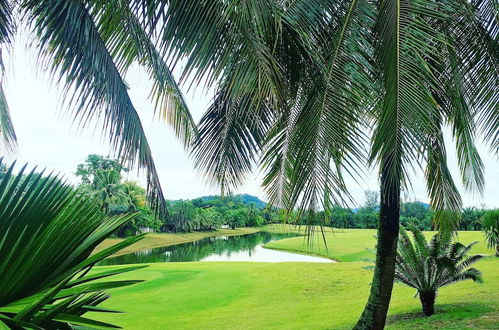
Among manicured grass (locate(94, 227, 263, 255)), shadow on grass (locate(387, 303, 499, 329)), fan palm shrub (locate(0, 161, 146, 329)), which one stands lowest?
shadow on grass (locate(387, 303, 499, 329))

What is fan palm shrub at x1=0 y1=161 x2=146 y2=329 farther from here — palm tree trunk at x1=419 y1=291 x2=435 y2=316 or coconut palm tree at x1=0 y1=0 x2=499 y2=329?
palm tree trunk at x1=419 y1=291 x2=435 y2=316

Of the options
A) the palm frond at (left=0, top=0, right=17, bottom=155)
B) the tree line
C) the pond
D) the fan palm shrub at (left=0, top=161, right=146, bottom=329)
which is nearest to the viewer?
the fan palm shrub at (left=0, top=161, right=146, bottom=329)

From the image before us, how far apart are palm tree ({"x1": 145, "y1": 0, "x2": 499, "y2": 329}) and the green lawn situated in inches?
79.9

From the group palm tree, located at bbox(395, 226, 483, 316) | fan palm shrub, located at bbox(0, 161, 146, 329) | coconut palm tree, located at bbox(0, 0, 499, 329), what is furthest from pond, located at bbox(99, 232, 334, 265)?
fan palm shrub, located at bbox(0, 161, 146, 329)

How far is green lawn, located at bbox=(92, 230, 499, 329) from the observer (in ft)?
22.5

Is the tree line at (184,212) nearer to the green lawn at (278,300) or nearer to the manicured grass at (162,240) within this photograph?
the manicured grass at (162,240)

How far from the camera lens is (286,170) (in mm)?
4191

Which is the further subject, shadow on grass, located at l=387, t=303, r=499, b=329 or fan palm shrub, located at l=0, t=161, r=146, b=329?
shadow on grass, located at l=387, t=303, r=499, b=329

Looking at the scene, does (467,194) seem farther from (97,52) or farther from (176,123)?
(97,52)

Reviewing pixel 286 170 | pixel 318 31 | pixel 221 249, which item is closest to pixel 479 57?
pixel 318 31

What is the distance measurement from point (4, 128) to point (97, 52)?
69.2 inches

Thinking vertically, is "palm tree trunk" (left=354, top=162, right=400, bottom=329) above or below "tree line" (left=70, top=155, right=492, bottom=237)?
below

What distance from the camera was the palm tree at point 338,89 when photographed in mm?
2207

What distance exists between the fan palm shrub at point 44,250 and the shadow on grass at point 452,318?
5.72m
